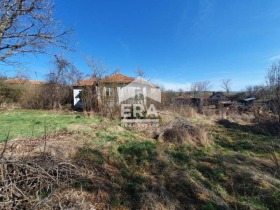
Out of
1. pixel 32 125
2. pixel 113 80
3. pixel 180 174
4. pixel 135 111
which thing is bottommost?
pixel 180 174

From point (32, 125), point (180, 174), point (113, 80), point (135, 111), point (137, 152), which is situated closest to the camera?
point (180, 174)

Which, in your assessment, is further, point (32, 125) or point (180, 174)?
point (32, 125)

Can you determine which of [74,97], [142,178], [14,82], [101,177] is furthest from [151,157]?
[14,82]

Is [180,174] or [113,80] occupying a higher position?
[113,80]

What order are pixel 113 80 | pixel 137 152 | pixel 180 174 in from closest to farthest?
pixel 180 174 < pixel 137 152 < pixel 113 80

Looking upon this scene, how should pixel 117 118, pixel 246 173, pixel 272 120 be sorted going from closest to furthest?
pixel 246 173 → pixel 272 120 → pixel 117 118

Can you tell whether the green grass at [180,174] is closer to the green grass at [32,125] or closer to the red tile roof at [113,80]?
the green grass at [32,125]

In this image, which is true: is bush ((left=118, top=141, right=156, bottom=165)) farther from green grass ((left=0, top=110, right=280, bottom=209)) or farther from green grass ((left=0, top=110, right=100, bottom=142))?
green grass ((left=0, top=110, right=100, bottom=142))

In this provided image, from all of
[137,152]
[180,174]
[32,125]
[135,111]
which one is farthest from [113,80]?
[180,174]

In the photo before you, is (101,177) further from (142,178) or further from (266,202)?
(266,202)

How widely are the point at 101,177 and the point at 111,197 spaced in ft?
1.91

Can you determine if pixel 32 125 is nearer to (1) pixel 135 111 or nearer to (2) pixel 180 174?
(1) pixel 135 111

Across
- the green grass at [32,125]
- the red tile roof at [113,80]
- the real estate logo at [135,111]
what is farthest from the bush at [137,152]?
the red tile roof at [113,80]

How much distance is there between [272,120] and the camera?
9469mm
